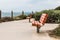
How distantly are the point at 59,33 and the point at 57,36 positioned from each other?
0.65 meters

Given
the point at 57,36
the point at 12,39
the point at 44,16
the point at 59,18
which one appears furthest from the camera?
the point at 59,18

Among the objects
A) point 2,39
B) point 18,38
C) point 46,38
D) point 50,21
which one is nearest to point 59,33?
point 46,38

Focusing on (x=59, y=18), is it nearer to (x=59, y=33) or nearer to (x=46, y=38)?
(x=59, y=33)

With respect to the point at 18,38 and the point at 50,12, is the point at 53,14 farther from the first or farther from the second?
the point at 18,38

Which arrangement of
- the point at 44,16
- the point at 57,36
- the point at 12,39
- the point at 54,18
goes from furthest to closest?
the point at 54,18
the point at 44,16
the point at 57,36
the point at 12,39

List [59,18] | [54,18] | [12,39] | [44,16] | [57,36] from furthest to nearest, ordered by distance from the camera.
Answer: [54,18] < [59,18] < [44,16] < [57,36] < [12,39]

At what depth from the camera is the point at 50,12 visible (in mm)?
22500

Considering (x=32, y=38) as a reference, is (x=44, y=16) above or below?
above

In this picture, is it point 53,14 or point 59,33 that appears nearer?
point 59,33

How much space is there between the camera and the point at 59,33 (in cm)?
1280

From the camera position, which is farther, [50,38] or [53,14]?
[53,14]

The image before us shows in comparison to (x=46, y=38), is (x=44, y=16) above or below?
above

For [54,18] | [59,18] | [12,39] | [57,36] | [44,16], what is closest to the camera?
[12,39]

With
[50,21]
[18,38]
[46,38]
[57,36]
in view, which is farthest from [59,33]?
[50,21]
